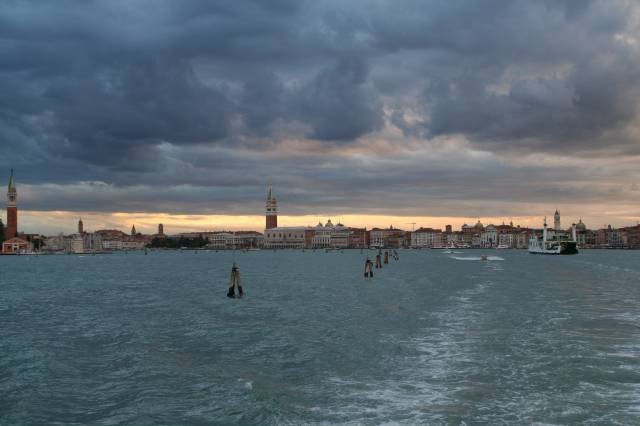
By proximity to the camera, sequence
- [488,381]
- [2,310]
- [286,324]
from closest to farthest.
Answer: [488,381] → [286,324] → [2,310]

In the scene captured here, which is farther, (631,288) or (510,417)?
(631,288)

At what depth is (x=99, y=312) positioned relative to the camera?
1289 inches

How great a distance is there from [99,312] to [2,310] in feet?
19.8

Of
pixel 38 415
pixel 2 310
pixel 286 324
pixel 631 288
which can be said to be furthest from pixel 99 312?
pixel 631 288

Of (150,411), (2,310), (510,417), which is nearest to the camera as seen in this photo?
(510,417)

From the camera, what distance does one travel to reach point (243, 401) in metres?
14.2

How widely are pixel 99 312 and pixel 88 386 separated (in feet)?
57.8

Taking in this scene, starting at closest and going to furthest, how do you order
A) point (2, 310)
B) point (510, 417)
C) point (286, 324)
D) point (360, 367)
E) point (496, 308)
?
point (510, 417)
point (360, 367)
point (286, 324)
point (496, 308)
point (2, 310)

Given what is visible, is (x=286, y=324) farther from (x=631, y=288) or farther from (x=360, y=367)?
(x=631, y=288)

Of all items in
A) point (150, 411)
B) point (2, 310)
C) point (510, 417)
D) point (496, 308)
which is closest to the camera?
point (510, 417)

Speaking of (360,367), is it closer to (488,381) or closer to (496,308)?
(488,381)

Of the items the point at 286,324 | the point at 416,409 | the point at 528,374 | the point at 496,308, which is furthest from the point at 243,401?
the point at 496,308

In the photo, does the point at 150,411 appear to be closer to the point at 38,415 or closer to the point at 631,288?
the point at 38,415

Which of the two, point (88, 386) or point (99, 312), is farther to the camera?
point (99, 312)
